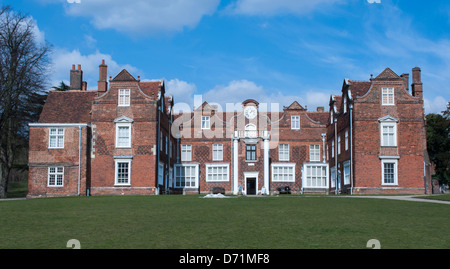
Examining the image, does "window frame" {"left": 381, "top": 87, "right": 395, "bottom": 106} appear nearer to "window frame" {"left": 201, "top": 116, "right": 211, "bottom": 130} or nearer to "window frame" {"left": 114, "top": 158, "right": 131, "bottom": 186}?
"window frame" {"left": 201, "top": 116, "right": 211, "bottom": 130}

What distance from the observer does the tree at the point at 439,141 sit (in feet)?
196

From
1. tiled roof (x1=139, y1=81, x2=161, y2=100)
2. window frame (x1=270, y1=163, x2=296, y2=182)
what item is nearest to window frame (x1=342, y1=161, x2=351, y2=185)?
window frame (x1=270, y1=163, x2=296, y2=182)

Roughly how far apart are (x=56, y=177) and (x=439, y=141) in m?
47.1

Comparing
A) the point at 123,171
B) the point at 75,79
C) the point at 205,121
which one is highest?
the point at 75,79

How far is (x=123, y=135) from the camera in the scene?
132 feet

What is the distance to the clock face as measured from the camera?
5125 cm

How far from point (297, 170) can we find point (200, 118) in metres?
12.1

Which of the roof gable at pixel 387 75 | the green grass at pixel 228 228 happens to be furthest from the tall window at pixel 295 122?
the green grass at pixel 228 228

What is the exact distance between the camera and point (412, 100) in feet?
131

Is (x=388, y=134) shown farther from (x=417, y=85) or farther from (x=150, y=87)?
(x=150, y=87)

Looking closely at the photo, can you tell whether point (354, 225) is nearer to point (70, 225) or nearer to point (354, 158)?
point (70, 225)

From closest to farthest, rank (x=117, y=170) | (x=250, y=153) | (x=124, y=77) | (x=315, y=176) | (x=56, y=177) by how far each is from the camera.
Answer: (x=56, y=177), (x=117, y=170), (x=124, y=77), (x=315, y=176), (x=250, y=153)

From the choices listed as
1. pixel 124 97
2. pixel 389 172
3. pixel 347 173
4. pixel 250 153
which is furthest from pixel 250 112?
pixel 389 172

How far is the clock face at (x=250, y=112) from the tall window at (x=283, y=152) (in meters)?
4.44
